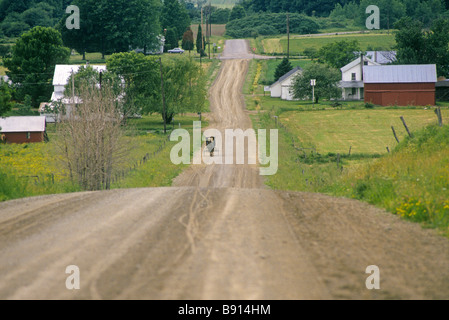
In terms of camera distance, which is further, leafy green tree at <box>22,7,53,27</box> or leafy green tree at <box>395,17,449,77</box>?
leafy green tree at <box>22,7,53,27</box>

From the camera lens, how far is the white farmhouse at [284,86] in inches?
3507

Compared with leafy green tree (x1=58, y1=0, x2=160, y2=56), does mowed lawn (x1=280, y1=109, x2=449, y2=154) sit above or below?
below

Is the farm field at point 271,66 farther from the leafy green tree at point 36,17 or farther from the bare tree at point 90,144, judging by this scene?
the bare tree at point 90,144

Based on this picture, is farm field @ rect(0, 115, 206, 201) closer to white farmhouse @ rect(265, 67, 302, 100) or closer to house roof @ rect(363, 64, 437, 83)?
white farmhouse @ rect(265, 67, 302, 100)

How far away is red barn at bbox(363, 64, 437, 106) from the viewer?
80.4 meters

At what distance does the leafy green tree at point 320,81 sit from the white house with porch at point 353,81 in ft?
15.8

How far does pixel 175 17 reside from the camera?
148500mm

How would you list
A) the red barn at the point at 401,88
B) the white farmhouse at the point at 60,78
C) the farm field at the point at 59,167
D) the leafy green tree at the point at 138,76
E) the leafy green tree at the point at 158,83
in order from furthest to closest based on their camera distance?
the white farmhouse at the point at 60,78, the red barn at the point at 401,88, the leafy green tree at the point at 158,83, the leafy green tree at the point at 138,76, the farm field at the point at 59,167

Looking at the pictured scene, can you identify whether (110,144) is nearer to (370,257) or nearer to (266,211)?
(266,211)

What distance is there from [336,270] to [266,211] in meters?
4.66

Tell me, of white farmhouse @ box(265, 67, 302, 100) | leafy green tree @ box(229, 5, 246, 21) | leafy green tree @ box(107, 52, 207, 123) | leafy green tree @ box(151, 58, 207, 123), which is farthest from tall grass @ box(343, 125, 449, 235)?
leafy green tree @ box(229, 5, 246, 21)

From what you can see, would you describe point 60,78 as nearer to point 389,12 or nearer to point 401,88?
point 401,88

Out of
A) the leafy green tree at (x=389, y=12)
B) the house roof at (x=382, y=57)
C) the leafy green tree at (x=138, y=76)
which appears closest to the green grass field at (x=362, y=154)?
the leafy green tree at (x=138, y=76)

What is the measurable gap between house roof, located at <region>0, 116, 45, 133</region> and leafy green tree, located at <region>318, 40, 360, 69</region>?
171 ft
